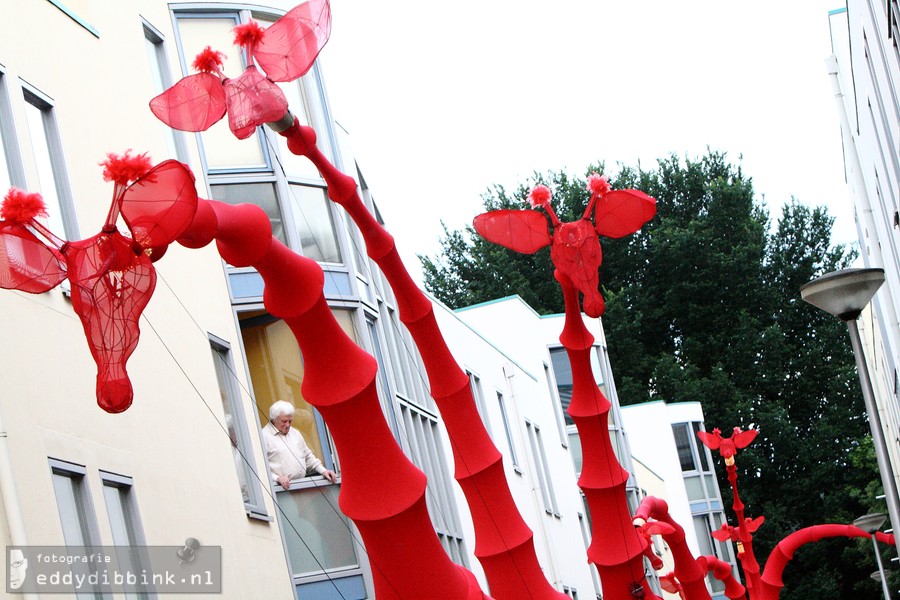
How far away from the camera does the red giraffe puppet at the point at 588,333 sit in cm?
760

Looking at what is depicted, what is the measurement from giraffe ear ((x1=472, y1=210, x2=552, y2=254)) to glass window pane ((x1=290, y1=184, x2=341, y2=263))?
10.1 m

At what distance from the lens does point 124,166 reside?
15.5 feet

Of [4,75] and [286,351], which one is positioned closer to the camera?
[4,75]

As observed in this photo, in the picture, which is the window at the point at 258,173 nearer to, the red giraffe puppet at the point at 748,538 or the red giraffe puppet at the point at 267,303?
the red giraffe puppet at the point at 748,538

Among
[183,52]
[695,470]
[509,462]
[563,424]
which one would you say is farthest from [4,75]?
[695,470]

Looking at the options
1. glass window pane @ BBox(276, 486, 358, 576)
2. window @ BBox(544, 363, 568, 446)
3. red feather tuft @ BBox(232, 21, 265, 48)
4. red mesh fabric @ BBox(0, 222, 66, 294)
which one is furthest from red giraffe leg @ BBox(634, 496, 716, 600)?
window @ BBox(544, 363, 568, 446)

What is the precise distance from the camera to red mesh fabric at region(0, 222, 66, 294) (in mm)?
4801

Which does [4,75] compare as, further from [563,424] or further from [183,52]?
[563,424]

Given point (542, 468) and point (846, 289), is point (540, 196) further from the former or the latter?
point (542, 468)

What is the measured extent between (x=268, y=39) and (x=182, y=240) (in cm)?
127

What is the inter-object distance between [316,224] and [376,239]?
11.7m

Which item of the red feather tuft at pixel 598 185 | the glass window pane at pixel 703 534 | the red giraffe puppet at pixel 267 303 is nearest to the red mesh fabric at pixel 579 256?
the red feather tuft at pixel 598 185

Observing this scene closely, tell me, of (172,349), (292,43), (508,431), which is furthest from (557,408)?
(292,43)

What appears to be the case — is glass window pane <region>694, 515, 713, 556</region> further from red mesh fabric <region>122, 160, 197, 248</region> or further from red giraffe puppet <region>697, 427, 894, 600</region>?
red mesh fabric <region>122, 160, 197, 248</region>
